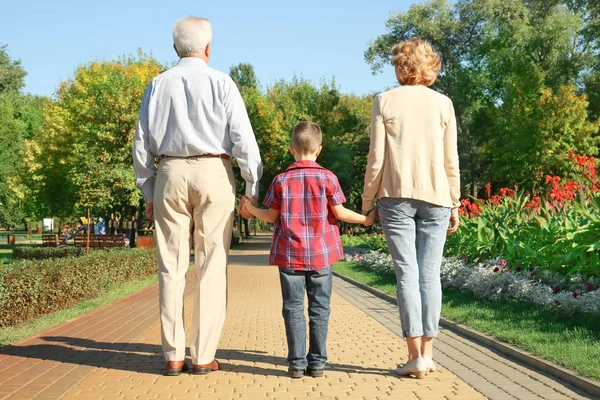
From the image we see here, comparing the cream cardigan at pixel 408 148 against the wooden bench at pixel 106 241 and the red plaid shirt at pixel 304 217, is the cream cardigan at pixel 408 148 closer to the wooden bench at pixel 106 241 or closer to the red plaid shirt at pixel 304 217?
the red plaid shirt at pixel 304 217

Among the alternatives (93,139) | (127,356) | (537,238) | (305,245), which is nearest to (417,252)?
(305,245)

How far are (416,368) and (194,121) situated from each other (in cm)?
218

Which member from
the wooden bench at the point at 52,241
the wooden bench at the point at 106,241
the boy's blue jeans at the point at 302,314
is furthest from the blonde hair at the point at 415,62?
the wooden bench at the point at 52,241

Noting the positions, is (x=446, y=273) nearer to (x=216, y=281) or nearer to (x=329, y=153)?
(x=216, y=281)

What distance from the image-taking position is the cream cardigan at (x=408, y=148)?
16.7 feet

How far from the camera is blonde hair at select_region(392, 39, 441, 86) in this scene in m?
5.18

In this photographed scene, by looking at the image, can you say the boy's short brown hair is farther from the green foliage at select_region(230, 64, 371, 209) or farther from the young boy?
the green foliage at select_region(230, 64, 371, 209)

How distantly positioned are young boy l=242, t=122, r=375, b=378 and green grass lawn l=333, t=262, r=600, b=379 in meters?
1.75

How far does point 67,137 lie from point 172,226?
122 feet

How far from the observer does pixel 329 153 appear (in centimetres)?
4481

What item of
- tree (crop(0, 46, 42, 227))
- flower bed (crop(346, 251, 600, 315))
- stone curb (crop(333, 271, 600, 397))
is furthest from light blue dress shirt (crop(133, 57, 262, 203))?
tree (crop(0, 46, 42, 227))

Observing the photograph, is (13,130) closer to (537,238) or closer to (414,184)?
(537,238)

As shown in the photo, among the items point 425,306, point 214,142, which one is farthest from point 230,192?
point 425,306

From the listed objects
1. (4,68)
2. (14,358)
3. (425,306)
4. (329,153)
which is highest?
(4,68)
